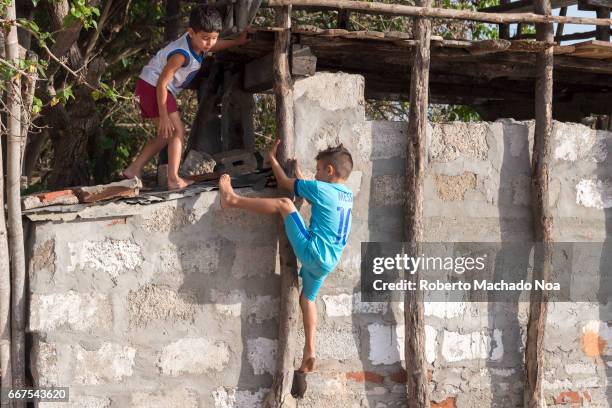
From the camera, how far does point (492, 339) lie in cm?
503

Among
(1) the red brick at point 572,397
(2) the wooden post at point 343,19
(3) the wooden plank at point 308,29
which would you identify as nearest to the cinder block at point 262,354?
(3) the wooden plank at point 308,29

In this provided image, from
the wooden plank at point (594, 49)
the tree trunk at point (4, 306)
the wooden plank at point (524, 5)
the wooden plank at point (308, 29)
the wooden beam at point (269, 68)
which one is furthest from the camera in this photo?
the wooden plank at point (524, 5)

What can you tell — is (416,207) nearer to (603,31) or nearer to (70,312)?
(70,312)

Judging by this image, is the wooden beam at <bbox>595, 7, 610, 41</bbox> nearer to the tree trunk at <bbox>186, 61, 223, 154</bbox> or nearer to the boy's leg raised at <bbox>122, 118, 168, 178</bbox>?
the tree trunk at <bbox>186, 61, 223, 154</bbox>

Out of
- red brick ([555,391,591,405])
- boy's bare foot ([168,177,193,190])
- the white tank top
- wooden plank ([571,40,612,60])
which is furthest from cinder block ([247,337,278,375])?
wooden plank ([571,40,612,60])

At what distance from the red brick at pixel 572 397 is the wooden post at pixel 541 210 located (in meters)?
0.16

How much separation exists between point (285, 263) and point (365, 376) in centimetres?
82

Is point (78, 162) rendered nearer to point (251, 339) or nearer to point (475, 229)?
point (251, 339)

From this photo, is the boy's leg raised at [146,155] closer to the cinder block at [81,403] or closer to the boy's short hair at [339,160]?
the boy's short hair at [339,160]

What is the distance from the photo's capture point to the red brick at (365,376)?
473cm

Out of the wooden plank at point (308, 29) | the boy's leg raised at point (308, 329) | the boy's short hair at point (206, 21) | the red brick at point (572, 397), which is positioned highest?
the boy's short hair at point (206, 21)

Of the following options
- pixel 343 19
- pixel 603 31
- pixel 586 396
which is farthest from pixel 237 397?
pixel 603 31

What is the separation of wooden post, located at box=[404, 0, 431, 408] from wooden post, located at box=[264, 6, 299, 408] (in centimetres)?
68

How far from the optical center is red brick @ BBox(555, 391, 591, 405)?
5.12m
